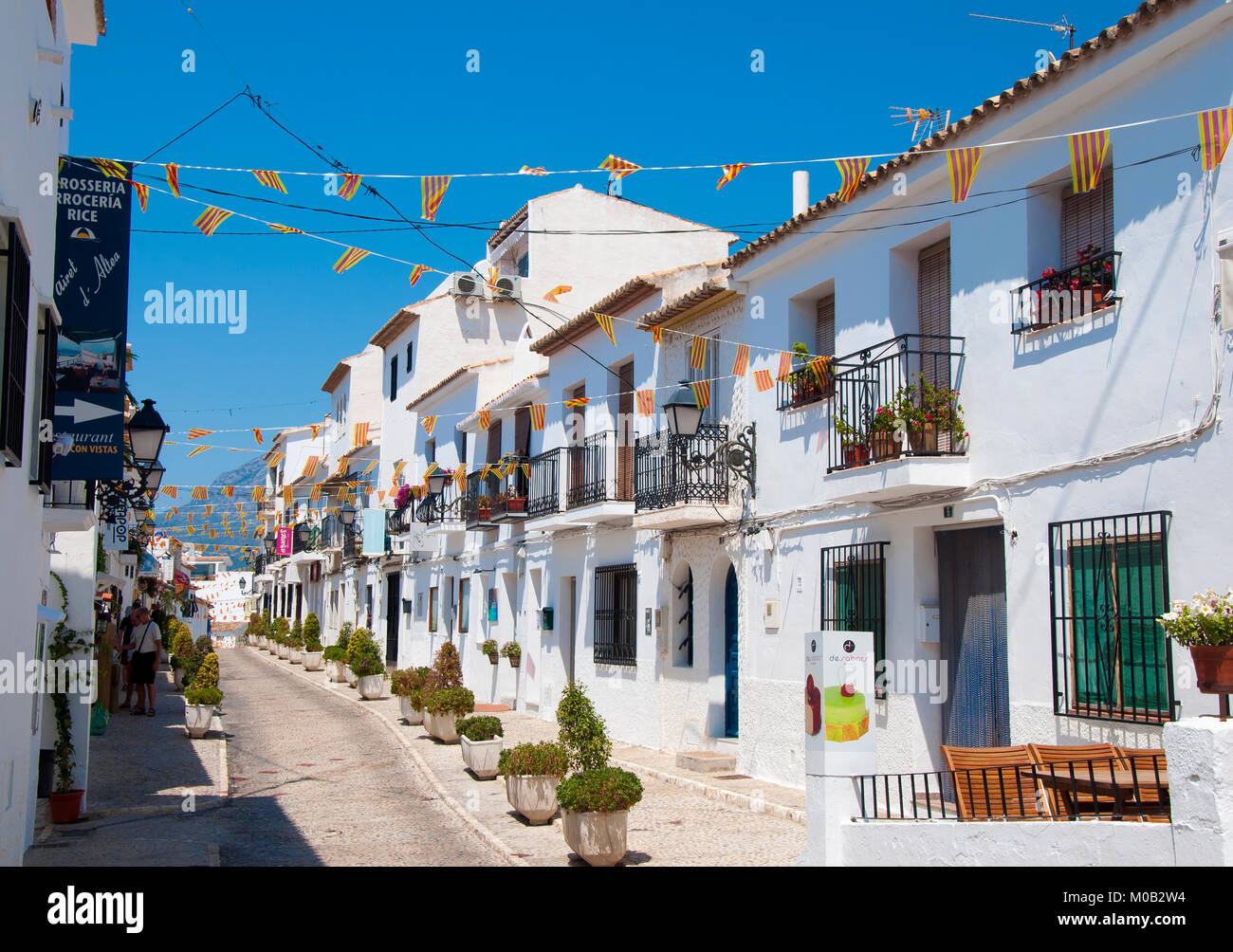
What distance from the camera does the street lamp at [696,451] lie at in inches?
523

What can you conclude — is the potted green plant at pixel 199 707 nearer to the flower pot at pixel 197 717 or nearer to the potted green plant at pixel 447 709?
the flower pot at pixel 197 717

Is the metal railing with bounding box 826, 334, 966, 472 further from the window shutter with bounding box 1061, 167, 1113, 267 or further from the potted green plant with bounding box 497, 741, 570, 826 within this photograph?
the potted green plant with bounding box 497, 741, 570, 826

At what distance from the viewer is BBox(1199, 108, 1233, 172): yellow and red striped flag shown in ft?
24.5

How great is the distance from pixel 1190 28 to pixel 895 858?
19.8 ft

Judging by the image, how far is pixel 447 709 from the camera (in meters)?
16.3

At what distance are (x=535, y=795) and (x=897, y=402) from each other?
17.0ft

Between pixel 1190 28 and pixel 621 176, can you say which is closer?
pixel 1190 28

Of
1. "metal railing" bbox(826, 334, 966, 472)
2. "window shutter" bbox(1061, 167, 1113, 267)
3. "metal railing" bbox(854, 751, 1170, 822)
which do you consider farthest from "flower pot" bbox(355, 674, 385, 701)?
"window shutter" bbox(1061, 167, 1113, 267)

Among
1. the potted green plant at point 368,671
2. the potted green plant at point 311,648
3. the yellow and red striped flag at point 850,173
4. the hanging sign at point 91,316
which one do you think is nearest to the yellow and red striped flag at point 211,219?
the hanging sign at point 91,316

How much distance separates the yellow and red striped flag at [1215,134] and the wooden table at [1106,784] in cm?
410

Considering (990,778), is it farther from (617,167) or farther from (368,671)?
(368,671)
